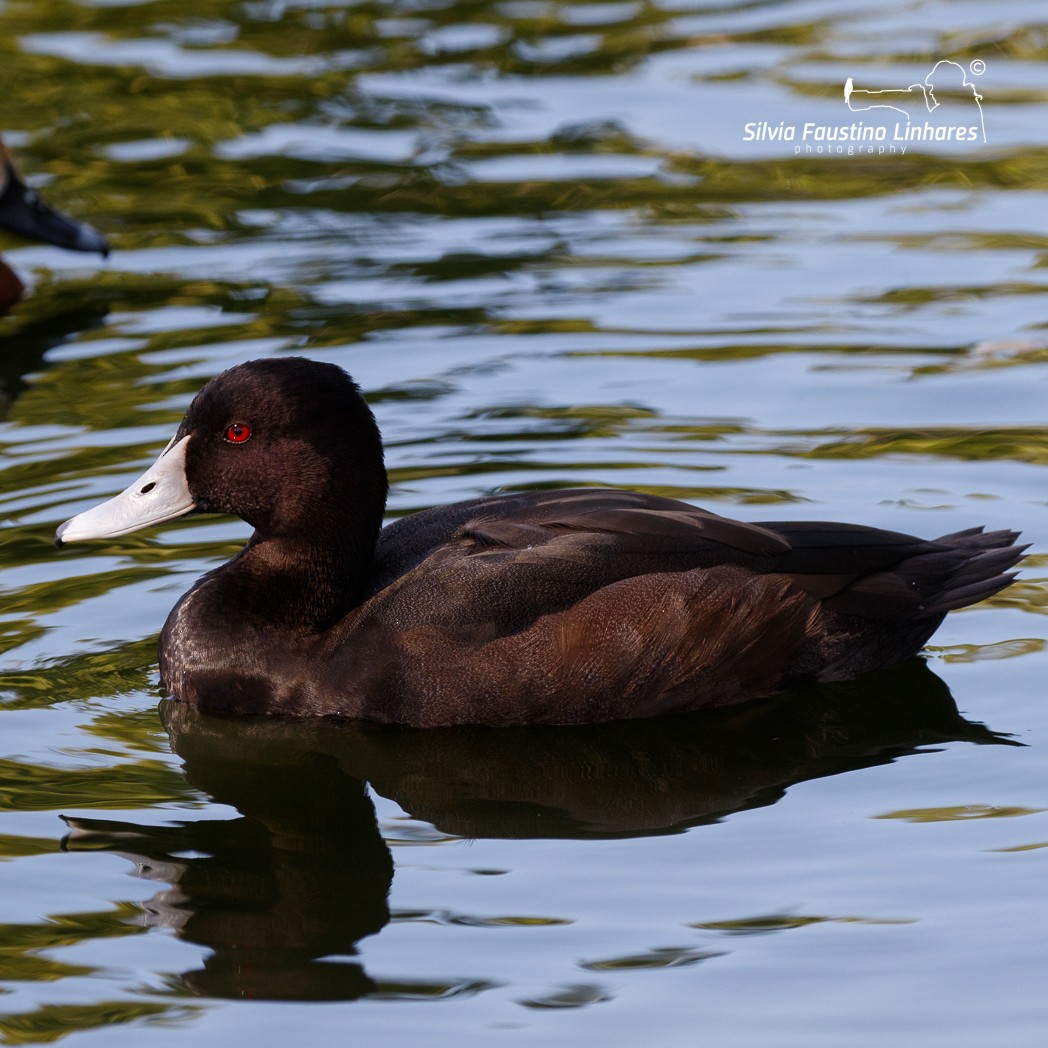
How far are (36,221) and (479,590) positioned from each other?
6406 mm

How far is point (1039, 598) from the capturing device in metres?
7.26

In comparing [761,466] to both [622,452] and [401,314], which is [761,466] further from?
[401,314]

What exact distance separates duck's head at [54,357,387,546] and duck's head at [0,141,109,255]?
5.36 meters

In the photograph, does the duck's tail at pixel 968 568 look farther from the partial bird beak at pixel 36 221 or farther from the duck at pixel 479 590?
the partial bird beak at pixel 36 221

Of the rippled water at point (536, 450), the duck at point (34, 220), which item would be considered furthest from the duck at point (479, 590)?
the duck at point (34, 220)

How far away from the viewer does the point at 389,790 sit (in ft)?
20.3

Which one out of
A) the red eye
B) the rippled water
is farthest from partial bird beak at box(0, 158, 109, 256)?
the red eye

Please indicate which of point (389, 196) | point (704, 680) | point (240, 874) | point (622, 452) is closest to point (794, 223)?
point (389, 196)

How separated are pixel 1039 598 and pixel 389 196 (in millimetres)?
6564

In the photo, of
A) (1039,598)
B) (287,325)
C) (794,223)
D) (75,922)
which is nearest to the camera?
(75,922)

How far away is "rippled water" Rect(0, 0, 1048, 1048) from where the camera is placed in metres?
4.98

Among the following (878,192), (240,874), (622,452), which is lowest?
(240,874)

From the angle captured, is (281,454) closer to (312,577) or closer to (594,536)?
(312,577)

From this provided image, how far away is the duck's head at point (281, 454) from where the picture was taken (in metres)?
6.59
